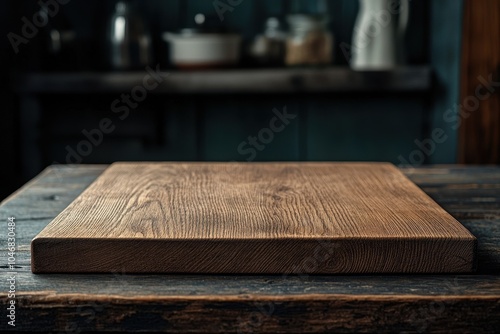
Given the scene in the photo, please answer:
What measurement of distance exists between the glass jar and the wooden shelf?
42 mm

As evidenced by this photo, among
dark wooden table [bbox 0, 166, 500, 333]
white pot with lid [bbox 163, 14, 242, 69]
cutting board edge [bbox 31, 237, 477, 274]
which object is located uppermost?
white pot with lid [bbox 163, 14, 242, 69]

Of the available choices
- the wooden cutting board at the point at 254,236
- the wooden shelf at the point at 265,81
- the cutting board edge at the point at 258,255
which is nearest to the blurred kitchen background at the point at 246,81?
the wooden shelf at the point at 265,81

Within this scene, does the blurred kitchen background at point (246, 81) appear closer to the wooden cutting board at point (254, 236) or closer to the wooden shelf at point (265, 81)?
the wooden shelf at point (265, 81)

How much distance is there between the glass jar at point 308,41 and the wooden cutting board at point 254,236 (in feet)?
4.69

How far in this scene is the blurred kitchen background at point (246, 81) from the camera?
2.32 m

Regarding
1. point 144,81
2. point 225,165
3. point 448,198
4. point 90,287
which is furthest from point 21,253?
point 144,81

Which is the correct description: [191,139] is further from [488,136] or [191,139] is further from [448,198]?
[448,198]

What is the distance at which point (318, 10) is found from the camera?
247cm

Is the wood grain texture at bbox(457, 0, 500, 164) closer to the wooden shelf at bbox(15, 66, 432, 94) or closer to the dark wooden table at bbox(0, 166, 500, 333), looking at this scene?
the wooden shelf at bbox(15, 66, 432, 94)

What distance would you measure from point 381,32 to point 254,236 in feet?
5.52

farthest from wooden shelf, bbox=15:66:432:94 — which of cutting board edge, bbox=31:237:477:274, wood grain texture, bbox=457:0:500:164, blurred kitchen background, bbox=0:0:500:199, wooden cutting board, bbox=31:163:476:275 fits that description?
cutting board edge, bbox=31:237:477:274

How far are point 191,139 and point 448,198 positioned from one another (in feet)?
4.98

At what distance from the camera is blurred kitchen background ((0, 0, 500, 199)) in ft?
7.61

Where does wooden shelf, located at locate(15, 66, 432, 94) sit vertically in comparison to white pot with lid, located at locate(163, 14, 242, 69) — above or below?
below
